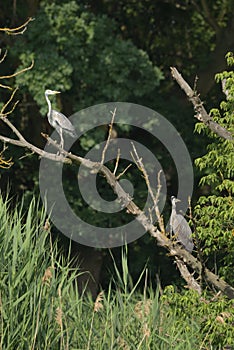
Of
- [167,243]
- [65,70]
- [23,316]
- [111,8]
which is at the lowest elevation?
[23,316]

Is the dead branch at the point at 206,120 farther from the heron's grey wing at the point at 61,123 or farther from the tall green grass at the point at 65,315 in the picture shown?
the heron's grey wing at the point at 61,123

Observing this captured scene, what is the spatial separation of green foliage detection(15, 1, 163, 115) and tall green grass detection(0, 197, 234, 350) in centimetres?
540

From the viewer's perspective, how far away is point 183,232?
8367 millimetres

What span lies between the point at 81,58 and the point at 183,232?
5.93 metres

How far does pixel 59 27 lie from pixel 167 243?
22.8 feet

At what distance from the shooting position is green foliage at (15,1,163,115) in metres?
13.2

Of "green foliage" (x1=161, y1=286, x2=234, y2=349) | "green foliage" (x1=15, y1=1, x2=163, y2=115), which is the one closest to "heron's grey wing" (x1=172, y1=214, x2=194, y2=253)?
"green foliage" (x1=161, y1=286, x2=234, y2=349)

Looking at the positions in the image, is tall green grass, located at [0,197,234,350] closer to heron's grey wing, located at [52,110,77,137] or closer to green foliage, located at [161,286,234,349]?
green foliage, located at [161,286,234,349]

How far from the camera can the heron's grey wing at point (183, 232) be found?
8.21 metres

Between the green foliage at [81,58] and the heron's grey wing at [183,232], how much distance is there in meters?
5.06

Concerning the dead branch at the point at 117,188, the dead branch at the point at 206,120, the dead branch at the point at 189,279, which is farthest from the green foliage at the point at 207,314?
the dead branch at the point at 206,120

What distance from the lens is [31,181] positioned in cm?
1587

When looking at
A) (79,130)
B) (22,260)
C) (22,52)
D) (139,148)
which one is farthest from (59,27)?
(22,260)

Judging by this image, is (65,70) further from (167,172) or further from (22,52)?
(167,172)
